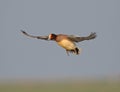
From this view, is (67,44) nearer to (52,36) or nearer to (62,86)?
(52,36)

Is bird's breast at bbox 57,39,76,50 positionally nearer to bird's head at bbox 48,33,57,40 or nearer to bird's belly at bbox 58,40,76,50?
bird's belly at bbox 58,40,76,50

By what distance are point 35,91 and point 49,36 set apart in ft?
74.2

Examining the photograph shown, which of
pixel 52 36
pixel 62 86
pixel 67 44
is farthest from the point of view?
pixel 62 86

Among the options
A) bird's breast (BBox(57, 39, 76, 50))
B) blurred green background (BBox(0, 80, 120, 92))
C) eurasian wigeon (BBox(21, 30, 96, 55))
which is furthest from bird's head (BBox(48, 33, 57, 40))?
blurred green background (BBox(0, 80, 120, 92))

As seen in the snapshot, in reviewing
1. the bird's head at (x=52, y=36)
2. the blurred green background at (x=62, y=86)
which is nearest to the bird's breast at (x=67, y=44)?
the bird's head at (x=52, y=36)

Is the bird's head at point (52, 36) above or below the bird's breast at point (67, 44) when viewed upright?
above

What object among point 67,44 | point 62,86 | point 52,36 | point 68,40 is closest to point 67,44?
point 67,44

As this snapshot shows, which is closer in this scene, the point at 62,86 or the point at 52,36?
the point at 52,36

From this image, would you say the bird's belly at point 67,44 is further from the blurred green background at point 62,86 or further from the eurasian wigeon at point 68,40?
the blurred green background at point 62,86

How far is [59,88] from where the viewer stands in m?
43.1

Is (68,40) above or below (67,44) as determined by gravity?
above

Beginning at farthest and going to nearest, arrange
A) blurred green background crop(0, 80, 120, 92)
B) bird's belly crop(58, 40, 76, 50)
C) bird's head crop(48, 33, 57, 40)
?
blurred green background crop(0, 80, 120, 92) → bird's head crop(48, 33, 57, 40) → bird's belly crop(58, 40, 76, 50)

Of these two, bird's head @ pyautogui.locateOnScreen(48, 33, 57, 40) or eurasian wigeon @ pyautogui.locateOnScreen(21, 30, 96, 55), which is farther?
bird's head @ pyautogui.locateOnScreen(48, 33, 57, 40)

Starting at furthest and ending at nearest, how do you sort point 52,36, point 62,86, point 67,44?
point 62,86 < point 52,36 < point 67,44
